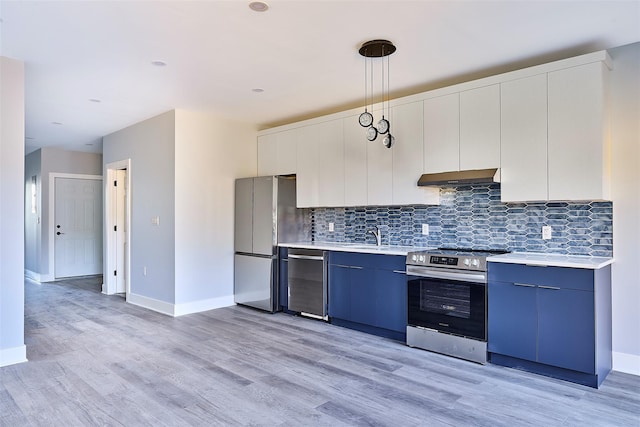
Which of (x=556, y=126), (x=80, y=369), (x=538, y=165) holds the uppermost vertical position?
(x=556, y=126)

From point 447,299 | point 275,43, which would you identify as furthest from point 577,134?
point 275,43

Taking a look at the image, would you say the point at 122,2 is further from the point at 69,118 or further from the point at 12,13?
the point at 69,118

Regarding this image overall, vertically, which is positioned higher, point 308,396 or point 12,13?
point 12,13

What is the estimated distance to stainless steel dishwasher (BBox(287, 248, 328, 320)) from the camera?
15.4ft

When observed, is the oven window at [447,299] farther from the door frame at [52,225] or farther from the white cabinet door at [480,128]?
the door frame at [52,225]

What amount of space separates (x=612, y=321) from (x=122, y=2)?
428 cm

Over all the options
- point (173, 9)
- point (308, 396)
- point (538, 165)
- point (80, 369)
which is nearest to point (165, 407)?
point (308, 396)

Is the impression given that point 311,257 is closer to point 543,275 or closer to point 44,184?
point 543,275

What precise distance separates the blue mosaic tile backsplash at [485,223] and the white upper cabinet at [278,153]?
91cm

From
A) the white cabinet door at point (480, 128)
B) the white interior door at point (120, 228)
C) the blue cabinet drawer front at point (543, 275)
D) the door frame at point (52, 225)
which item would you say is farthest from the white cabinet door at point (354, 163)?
the door frame at point (52, 225)

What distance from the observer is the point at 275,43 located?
322 cm

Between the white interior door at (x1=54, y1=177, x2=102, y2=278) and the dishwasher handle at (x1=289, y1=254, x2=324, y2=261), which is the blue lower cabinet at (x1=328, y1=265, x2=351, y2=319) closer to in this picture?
the dishwasher handle at (x1=289, y1=254, x2=324, y2=261)

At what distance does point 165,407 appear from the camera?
8.77 feet

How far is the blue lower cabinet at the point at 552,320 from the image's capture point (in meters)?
2.94
